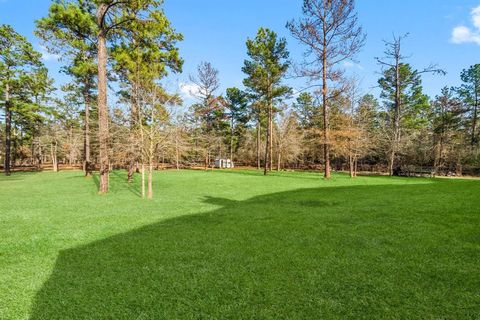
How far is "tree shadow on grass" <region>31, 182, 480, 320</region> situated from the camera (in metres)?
2.39

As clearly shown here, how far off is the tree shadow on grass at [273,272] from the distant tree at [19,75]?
25.9 meters

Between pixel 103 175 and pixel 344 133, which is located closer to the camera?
pixel 103 175

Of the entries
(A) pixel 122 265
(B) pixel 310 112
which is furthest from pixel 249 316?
(B) pixel 310 112

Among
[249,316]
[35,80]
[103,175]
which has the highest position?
[35,80]

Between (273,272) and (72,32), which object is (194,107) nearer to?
(72,32)

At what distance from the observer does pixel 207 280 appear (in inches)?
116

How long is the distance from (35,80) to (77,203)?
22.3 metres

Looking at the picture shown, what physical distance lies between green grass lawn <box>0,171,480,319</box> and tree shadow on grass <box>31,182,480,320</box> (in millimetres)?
13

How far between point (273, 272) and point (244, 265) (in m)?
0.40

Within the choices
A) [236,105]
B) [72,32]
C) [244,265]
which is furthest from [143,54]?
[236,105]

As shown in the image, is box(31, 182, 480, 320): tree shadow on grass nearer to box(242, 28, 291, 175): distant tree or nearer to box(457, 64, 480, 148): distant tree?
box(242, 28, 291, 175): distant tree

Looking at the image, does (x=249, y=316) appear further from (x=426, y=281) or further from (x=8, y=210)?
(x=8, y=210)

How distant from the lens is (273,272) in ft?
10.2

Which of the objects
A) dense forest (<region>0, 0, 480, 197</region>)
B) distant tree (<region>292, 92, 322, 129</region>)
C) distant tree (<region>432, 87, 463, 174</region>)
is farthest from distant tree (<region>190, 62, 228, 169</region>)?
distant tree (<region>432, 87, 463, 174</region>)
